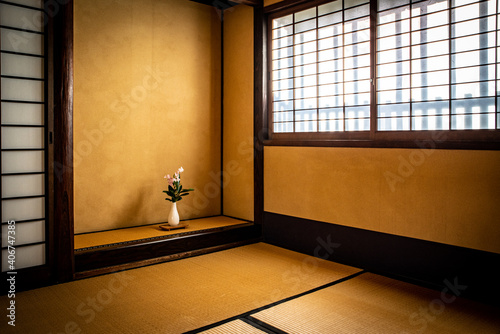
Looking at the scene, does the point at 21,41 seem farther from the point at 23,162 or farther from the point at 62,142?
the point at 23,162

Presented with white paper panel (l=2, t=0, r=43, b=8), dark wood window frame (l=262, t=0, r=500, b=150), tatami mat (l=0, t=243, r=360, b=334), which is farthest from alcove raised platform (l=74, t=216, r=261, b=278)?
white paper panel (l=2, t=0, r=43, b=8)

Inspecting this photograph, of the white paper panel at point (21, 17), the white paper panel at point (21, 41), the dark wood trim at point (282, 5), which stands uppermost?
the dark wood trim at point (282, 5)

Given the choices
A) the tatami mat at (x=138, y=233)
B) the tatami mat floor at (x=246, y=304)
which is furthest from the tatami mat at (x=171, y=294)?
the tatami mat at (x=138, y=233)

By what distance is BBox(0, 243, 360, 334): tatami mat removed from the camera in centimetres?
249

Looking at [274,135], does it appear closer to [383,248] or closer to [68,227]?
[383,248]

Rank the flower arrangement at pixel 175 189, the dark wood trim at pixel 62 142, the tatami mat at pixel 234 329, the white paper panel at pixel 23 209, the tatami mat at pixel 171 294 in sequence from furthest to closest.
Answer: the flower arrangement at pixel 175 189 → the dark wood trim at pixel 62 142 → the white paper panel at pixel 23 209 → the tatami mat at pixel 171 294 → the tatami mat at pixel 234 329

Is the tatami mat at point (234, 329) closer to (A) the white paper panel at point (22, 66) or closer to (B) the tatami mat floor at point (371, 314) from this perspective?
(B) the tatami mat floor at point (371, 314)

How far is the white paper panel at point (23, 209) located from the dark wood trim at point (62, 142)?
0.10 meters

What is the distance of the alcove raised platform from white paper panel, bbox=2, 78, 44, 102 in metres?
1.25

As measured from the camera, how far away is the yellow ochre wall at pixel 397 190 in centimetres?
290

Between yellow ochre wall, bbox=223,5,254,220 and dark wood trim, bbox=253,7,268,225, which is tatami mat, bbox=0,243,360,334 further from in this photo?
yellow ochre wall, bbox=223,5,254,220

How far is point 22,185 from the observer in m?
3.04

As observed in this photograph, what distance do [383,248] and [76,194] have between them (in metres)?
2.86

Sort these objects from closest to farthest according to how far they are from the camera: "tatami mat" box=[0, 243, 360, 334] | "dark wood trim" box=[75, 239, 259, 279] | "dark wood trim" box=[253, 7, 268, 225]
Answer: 1. "tatami mat" box=[0, 243, 360, 334]
2. "dark wood trim" box=[75, 239, 259, 279]
3. "dark wood trim" box=[253, 7, 268, 225]
